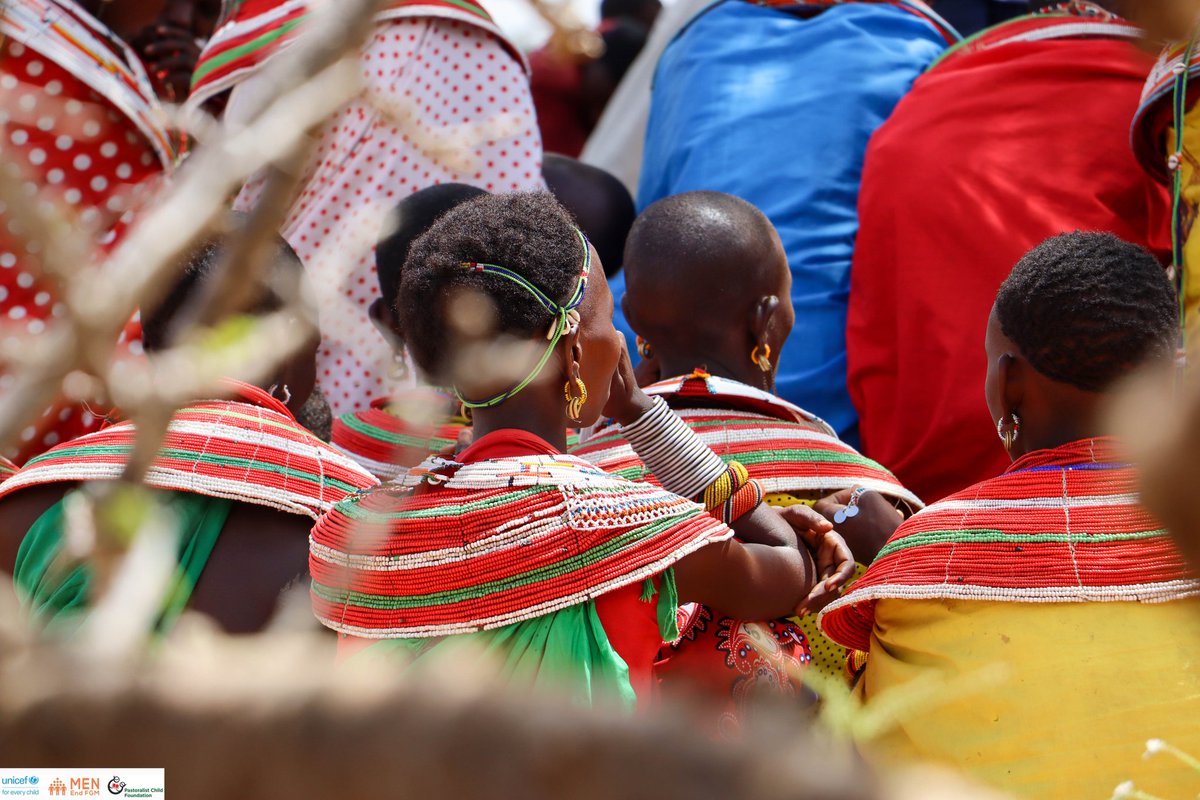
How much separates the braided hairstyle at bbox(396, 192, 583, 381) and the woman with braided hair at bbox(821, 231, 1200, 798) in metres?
0.68

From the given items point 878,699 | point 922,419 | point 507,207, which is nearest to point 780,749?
point 878,699

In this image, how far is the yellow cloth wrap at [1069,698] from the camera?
1.92 m

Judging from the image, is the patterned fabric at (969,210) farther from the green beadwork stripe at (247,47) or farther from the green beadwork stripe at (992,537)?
the green beadwork stripe at (247,47)

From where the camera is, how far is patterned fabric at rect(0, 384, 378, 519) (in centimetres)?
235

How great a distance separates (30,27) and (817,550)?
100 inches

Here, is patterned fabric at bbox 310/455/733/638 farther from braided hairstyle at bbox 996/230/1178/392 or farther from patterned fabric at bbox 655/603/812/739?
braided hairstyle at bbox 996/230/1178/392

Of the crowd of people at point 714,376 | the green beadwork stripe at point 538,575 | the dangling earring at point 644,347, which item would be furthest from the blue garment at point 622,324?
the green beadwork stripe at point 538,575

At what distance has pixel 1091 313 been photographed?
2.19 meters

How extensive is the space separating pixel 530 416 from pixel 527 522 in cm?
23

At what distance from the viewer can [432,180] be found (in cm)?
390

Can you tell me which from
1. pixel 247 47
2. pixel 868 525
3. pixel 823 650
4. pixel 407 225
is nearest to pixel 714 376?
pixel 868 525

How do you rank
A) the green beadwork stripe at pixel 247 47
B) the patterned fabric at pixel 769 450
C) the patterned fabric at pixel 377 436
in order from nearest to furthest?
1. the patterned fabric at pixel 769 450
2. the patterned fabric at pixel 377 436
3. the green beadwork stripe at pixel 247 47

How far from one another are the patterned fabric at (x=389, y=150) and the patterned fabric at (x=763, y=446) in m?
1.13

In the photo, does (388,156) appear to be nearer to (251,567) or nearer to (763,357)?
(763,357)
